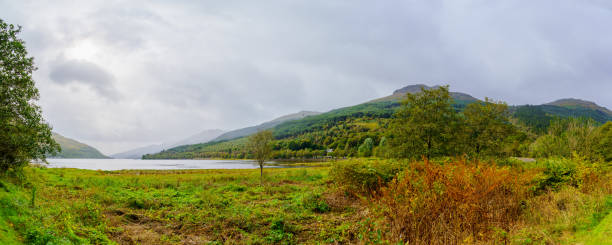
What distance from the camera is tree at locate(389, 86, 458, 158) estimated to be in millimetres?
22250

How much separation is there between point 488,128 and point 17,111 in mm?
31671

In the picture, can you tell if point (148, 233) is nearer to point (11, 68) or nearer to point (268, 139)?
point (11, 68)

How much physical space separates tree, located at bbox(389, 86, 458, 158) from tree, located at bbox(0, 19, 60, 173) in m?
22.8

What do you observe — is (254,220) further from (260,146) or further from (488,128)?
(488,128)

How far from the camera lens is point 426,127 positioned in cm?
2177

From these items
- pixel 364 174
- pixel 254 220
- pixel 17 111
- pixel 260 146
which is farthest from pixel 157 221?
pixel 260 146

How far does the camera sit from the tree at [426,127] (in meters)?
22.2

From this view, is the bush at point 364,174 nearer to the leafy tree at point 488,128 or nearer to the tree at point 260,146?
the tree at point 260,146

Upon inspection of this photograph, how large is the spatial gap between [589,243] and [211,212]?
11.7 m

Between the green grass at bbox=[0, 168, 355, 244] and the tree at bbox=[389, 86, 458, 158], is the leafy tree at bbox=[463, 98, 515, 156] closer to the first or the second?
the tree at bbox=[389, 86, 458, 158]

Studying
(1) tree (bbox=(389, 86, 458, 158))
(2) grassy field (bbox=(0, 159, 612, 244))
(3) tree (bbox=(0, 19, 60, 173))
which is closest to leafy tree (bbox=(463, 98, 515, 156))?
(1) tree (bbox=(389, 86, 458, 158))

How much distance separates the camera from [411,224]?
6.63 meters

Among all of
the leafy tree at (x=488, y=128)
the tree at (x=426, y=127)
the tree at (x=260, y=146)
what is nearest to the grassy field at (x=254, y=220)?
the tree at (x=426, y=127)

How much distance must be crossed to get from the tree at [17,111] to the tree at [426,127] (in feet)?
74.8
